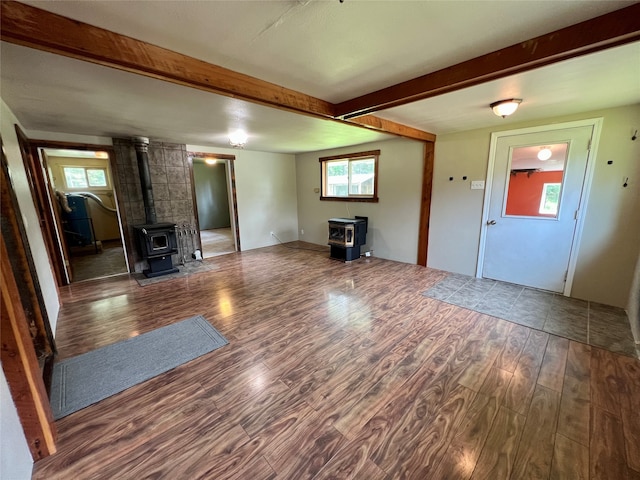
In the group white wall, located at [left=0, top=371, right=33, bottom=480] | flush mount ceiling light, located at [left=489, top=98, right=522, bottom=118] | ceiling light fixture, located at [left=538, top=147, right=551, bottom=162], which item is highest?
flush mount ceiling light, located at [left=489, top=98, right=522, bottom=118]

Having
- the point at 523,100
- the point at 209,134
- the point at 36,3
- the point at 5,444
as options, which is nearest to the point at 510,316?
the point at 523,100

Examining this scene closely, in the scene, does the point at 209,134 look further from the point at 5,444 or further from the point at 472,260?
the point at 472,260

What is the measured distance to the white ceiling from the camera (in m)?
1.33

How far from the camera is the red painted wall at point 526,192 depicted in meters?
3.38

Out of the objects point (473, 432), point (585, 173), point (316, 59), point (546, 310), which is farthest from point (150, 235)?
point (585, 173)

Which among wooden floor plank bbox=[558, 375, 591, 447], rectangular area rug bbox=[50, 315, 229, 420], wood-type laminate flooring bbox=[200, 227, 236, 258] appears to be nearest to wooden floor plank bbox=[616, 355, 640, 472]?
wooden floor plank bbox=[558, 375, 591, 447]

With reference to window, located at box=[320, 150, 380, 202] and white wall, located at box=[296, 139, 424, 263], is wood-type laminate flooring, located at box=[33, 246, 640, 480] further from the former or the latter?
window, located at box=[320, 150, 380, 202]

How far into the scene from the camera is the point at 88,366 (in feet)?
6.92

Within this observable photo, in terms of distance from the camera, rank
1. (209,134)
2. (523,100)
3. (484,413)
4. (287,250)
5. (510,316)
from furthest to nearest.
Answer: (287,250), (209,134), (510,316), (523,100), (484,413)

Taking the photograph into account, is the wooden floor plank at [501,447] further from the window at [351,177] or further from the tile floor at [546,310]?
the window at [351,177]

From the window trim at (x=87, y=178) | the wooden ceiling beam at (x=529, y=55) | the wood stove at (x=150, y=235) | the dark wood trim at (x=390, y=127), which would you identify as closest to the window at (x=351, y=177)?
the dark wood trim at (x=390, y=127)

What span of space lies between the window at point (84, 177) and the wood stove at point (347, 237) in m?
6.32

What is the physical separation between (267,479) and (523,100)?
3.77 metres

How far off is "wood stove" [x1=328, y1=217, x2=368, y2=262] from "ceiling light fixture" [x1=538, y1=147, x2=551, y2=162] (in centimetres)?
279
